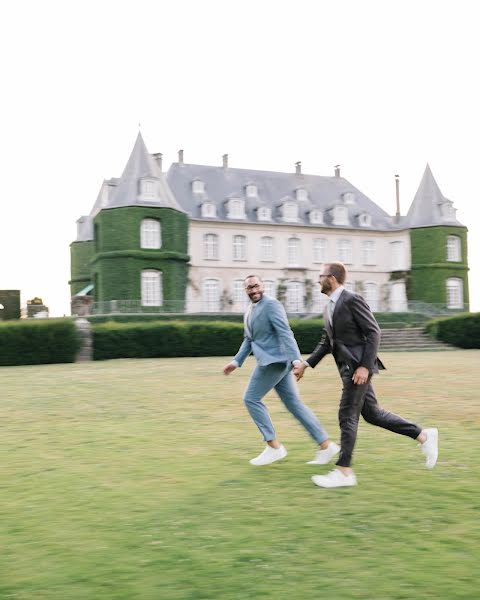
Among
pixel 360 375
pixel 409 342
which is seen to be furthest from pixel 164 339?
pixel 360 375

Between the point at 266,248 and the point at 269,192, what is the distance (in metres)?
4.74

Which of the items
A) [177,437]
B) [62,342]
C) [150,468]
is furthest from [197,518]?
[62,342]

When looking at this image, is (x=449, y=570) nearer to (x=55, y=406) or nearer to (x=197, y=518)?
(x=197, y=518)

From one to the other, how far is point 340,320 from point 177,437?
348 cm

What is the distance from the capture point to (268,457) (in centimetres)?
673

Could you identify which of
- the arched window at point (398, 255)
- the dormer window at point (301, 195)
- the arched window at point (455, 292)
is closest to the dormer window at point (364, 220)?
the arched window at point (398, 255)

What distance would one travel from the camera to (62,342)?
2259 cm

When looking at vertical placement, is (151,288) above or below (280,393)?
above

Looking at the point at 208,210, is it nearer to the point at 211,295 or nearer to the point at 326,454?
the point at 211,295

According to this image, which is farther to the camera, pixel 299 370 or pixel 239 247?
pixel 239 247

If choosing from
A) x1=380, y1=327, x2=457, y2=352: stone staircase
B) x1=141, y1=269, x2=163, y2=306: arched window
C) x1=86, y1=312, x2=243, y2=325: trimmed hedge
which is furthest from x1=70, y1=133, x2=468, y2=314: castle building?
x1=380, y1=327, x2=457, y2=352: stone staircase

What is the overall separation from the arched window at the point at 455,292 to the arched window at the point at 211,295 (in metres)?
16.1

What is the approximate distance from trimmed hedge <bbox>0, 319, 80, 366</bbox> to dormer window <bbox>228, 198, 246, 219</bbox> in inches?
983

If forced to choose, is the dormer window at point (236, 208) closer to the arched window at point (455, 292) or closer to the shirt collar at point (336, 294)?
the arched window at point (455, 292)
